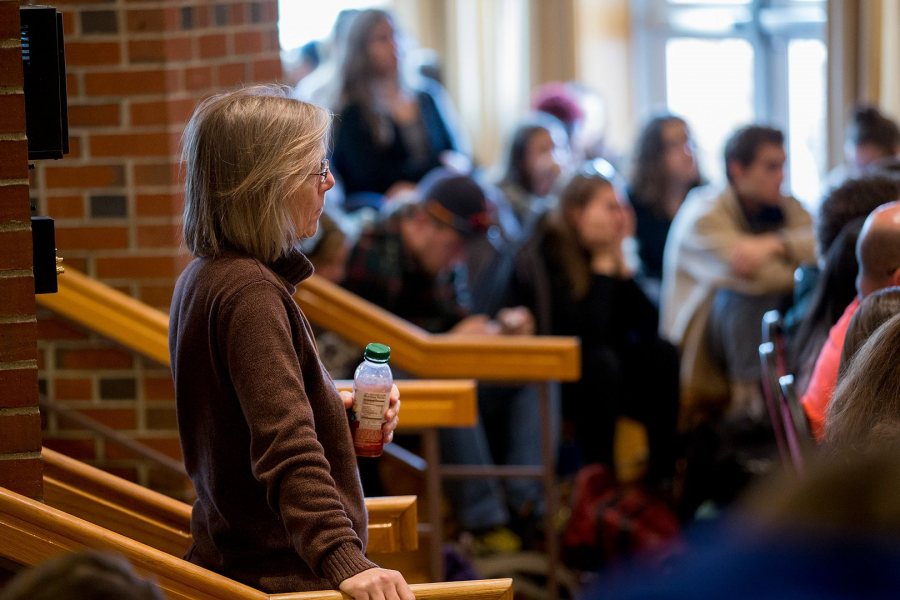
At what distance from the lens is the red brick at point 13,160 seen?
1.91 metres

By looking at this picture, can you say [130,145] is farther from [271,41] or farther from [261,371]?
[261,371]

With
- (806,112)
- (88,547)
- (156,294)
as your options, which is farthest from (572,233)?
(806,112)

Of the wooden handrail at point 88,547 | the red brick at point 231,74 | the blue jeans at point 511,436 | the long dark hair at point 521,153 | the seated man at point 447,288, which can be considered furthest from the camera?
the long dark hair at point 521,153

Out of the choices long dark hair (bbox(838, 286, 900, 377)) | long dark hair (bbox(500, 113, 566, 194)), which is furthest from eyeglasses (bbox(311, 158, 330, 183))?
long dark hair (bbox(500, 113, 566, 194))

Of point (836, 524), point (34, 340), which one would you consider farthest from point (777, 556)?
point (34, 340)

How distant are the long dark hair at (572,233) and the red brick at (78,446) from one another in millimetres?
1983

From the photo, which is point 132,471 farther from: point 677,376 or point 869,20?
point 869,20

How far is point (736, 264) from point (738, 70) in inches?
154

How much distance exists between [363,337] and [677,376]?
4.78ft

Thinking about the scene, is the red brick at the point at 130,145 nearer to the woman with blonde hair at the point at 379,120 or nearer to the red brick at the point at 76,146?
the red brick at the point at 76,146

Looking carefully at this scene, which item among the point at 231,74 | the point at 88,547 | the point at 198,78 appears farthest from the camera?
the point at 231,74

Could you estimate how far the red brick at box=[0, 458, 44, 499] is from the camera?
195cm

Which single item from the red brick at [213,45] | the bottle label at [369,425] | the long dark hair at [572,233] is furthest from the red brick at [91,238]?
the long dark hair at [572,233]

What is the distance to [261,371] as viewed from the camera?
1.80 m
